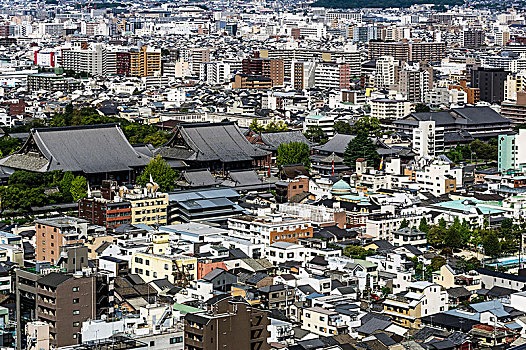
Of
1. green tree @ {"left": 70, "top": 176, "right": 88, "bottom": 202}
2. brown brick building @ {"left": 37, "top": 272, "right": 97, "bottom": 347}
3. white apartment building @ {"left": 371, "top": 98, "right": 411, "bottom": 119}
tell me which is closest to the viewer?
brown brick building @ {"left": 37, "top": 272, "right": 97, "bottom": 347}

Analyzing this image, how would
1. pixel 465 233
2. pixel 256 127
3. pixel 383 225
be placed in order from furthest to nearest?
pixel 256 127
pixel 383 225
pixel 465 233

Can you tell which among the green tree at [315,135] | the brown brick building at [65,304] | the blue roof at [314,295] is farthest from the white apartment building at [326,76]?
the brown brick building at [65,304]

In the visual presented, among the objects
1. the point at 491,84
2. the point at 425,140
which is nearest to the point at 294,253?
the point at 425,140

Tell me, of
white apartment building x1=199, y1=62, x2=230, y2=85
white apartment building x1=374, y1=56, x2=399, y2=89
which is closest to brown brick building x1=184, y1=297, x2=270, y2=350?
white apartment building x1=374, y1=56, x2=399, y2=89

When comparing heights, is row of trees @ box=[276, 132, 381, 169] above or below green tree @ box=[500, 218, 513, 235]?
above

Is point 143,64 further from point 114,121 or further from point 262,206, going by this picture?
point 262,206

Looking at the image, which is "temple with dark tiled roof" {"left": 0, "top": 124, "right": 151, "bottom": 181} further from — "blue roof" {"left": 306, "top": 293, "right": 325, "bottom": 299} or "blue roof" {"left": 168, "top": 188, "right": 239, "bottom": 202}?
"blue roof" {"left": 306, "top": 293, "right": 325, "bottom": 299}

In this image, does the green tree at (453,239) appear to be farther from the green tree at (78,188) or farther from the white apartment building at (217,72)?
the white apartment building at (217,72)
